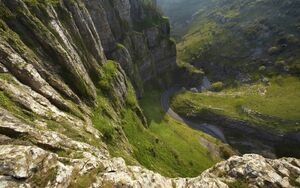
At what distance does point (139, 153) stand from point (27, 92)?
40292mm

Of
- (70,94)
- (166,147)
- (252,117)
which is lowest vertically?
(252,117)

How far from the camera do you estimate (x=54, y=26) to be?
218ft

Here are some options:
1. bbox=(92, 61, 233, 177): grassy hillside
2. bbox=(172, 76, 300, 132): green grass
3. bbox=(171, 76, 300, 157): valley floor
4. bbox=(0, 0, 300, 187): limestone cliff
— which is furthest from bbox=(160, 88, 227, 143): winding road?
bbox=(0, 0, 300, 187): limestone cliff

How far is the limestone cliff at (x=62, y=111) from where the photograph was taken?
31750 mm

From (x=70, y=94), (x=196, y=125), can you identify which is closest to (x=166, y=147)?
(x=70, y=94)

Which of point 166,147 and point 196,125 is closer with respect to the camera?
point 166,147

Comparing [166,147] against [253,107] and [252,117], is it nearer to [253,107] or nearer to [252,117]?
[252,117]

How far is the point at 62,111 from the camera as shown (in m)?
51.3

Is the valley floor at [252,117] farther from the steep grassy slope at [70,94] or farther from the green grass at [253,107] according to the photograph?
the steep grassy slope at [70,94]

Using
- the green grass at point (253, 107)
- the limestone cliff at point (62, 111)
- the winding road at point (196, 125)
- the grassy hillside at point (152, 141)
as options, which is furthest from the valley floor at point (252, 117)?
the limestone cliff at point (62, 111)

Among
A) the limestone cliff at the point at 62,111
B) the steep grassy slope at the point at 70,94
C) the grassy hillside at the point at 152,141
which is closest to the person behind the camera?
the limestone cliff at the point at 62,111

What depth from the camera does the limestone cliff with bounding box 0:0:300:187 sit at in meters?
31.8

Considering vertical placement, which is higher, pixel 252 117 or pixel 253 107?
pixel 253 107

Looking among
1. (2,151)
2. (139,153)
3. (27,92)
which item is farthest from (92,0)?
(2,151)
